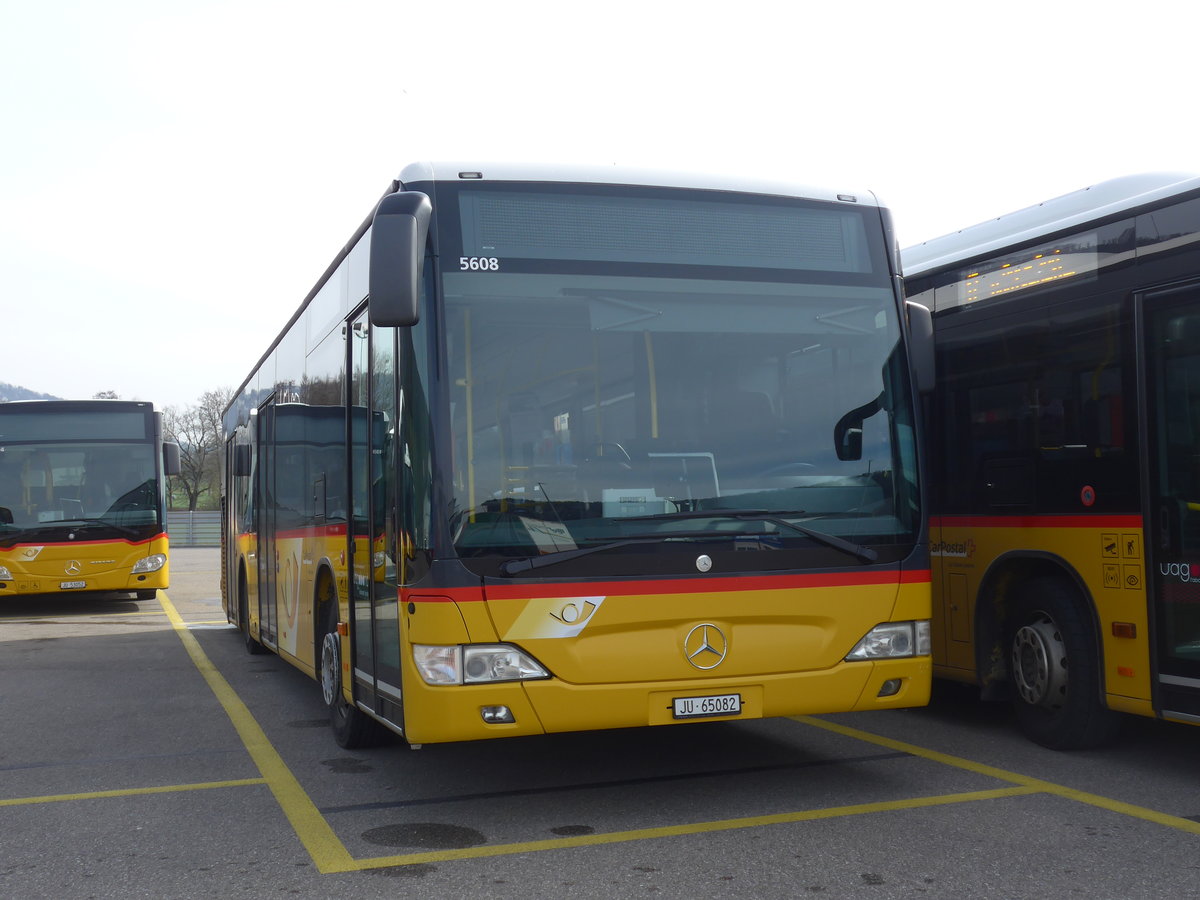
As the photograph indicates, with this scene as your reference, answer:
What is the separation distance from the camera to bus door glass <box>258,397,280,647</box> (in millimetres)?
10798

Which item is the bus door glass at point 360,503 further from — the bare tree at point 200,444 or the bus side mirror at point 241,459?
the bare tree at point 200,444

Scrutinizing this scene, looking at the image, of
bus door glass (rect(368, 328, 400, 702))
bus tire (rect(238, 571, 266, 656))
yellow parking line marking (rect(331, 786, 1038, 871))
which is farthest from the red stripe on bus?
bus tire (rect(238, 571, 266, 656))

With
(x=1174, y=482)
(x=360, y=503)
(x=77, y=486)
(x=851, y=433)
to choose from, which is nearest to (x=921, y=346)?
(x=851, y=433)

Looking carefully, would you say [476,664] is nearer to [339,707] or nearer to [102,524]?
[339,707]

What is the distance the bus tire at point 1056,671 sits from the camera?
22.8ft

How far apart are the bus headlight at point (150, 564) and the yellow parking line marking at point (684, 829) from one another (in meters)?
15.1

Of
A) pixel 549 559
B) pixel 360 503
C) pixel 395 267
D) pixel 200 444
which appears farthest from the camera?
pixel 200 444

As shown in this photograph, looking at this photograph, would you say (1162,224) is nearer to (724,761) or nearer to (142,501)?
(724,761)

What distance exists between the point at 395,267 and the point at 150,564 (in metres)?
15.3

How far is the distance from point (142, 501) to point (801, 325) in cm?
1516

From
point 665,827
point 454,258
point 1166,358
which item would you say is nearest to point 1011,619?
point 1166,358

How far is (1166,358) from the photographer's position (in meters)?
6.42

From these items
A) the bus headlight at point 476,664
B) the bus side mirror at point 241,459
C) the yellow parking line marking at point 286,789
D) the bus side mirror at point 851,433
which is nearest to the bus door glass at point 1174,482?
the bus side mirror at point 851,433

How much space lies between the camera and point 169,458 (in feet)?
63.7
